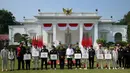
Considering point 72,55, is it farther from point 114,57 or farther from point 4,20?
point 4,20

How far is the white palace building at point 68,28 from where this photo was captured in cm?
5366

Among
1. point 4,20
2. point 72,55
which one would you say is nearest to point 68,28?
point 4,20

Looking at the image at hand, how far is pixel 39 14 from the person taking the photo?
5400 centimetres

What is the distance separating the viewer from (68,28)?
53.8 m

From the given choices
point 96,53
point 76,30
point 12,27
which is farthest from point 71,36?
point 96,53

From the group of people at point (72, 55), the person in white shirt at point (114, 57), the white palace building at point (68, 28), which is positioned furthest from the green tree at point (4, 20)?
the person in white shirt at point (114, 57)

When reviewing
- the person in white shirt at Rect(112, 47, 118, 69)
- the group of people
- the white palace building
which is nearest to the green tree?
the white palace building

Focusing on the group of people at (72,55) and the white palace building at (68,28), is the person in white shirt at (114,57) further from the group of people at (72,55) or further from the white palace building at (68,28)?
the white palace building at (68,28)

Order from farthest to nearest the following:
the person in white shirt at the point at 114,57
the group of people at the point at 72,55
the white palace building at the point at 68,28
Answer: the white palace building at the point at 68,28, the person in white shirt at the point at 114,57, the group of people at the point at 72,55

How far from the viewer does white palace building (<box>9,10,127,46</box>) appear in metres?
53.7

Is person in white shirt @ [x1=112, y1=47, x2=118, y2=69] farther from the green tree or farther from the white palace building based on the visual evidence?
the green tree

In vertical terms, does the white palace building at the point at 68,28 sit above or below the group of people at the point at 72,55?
above

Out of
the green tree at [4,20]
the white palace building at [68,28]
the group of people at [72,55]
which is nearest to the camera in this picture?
the group of people at [72,55]

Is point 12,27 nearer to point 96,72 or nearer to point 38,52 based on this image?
point 38,52
